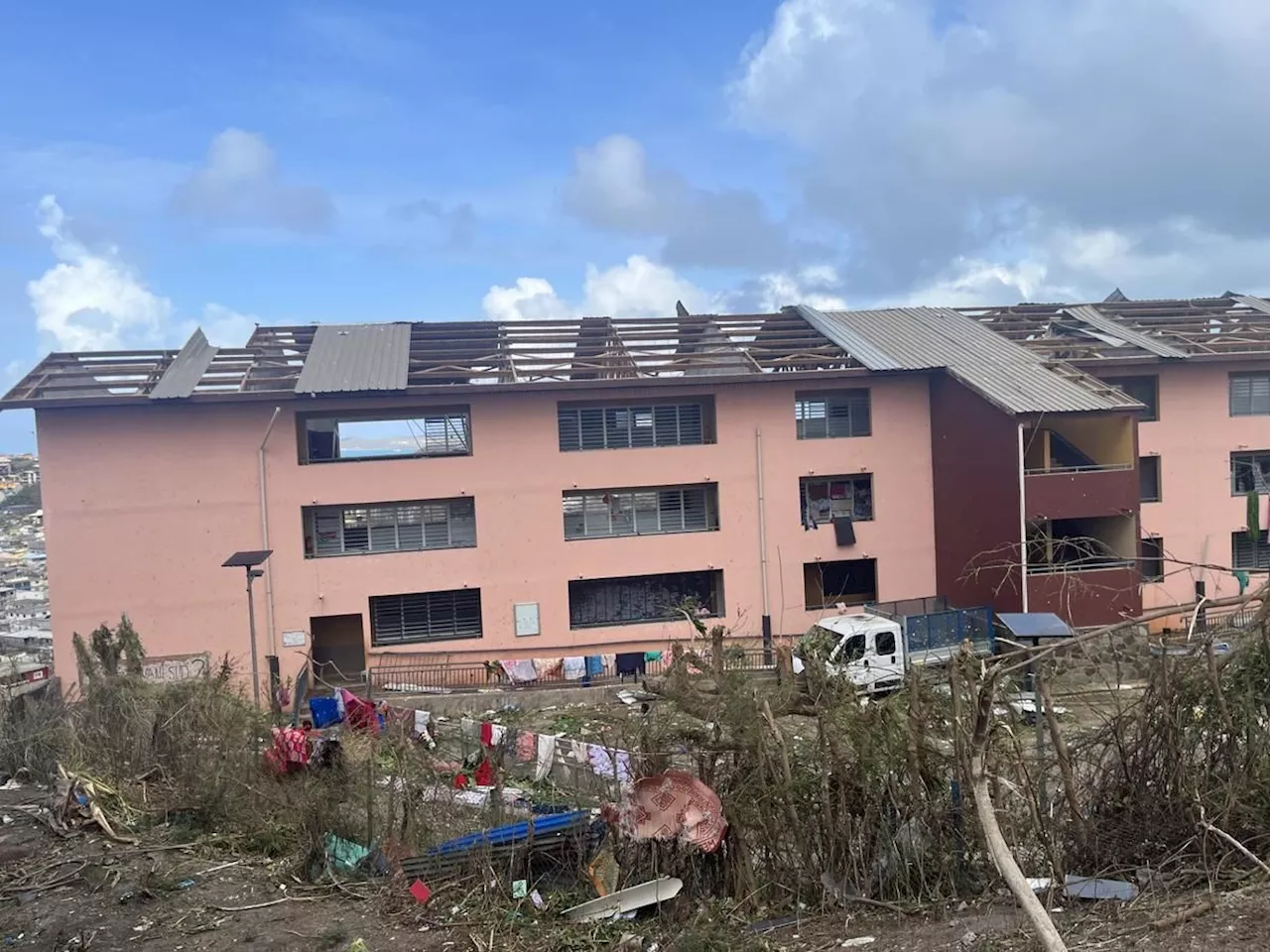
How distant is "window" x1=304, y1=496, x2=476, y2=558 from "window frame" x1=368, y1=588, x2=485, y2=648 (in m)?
1.21

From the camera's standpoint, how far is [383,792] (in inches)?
334

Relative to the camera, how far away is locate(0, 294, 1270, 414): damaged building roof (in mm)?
21000

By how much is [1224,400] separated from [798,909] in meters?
24.5

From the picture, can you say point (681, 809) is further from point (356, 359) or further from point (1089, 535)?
point (1089, 535)

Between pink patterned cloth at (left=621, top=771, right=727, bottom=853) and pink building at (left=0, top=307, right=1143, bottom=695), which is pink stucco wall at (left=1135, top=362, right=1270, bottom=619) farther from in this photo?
pink patterned cloth at (left=621, top=771, right=727, bottom=853)

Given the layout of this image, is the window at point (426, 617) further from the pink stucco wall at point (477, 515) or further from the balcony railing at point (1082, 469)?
the balcony railing at point (1082, 469)

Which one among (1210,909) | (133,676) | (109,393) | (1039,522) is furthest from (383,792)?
(1039,522)

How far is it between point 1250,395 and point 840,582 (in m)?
13.1

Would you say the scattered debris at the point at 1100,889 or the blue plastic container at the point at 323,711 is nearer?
the scattered debris at the point at 1100,889

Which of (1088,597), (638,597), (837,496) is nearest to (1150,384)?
(1088,597)

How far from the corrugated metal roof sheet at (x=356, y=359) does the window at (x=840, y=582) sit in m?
11.8

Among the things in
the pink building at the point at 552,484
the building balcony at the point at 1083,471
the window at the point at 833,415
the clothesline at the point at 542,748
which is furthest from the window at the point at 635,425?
the clothesline at the point at 542,748

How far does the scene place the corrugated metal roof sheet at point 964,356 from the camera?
21266 mm

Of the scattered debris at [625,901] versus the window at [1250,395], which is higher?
the window at [1250,395]
